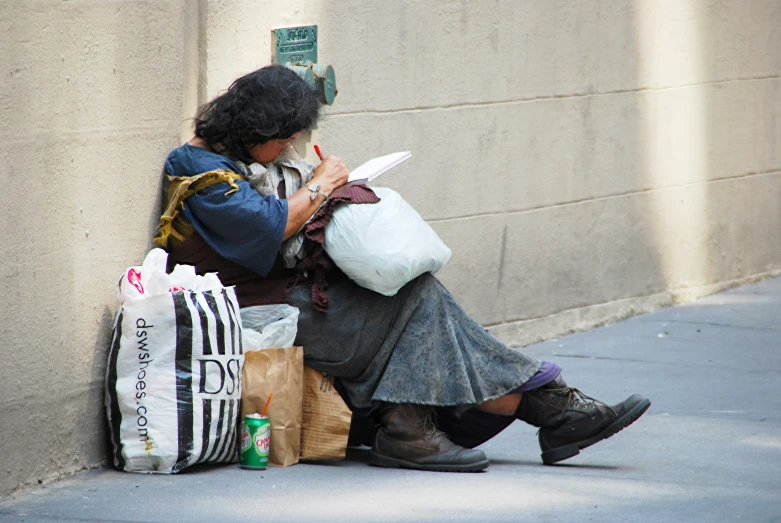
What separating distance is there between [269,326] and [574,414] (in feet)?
3.42

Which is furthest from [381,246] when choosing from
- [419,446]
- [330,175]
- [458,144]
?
[458,144]

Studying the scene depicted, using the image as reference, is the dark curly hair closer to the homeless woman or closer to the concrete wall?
the homeless woman

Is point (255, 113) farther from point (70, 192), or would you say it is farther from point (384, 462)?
point (384, 462)

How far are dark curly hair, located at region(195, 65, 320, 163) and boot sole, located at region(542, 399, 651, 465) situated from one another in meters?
1.36

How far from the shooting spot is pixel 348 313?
4.22 m

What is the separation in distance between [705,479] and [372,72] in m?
2.40

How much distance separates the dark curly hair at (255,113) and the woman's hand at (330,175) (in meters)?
0.14

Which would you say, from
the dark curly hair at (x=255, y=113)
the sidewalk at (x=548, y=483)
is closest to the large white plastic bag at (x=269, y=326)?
the sidewalk at (x=548, y=483)

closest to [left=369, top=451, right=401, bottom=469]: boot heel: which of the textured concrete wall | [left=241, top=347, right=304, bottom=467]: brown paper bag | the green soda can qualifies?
[left=241, top=347, right=304, bottom=467]: brown paper bag

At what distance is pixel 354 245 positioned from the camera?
4121mm

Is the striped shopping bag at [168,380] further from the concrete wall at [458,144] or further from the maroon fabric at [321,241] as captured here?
the maroon fabric at [321,241]

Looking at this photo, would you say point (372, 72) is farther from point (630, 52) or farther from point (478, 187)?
point (630, 52)

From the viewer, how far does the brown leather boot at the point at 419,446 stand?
4.21 meters

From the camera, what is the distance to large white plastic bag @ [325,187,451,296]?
13.4 feet
